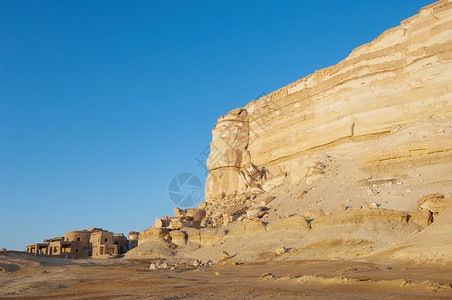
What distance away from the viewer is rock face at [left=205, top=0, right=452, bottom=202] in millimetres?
27266

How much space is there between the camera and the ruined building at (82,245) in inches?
1380

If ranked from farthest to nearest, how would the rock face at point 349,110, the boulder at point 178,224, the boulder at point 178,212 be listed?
1. the boulder at point 178,212
2. the boulder at point 178,224
3. the rock face at point 349,110

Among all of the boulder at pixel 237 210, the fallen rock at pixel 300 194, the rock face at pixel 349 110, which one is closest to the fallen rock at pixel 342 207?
the rock face at pixel 349 110

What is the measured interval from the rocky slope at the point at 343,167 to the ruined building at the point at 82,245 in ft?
15.2

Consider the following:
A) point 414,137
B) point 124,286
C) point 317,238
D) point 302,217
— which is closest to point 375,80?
point 414,137

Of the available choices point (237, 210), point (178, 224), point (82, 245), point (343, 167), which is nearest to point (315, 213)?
point (343, 167)

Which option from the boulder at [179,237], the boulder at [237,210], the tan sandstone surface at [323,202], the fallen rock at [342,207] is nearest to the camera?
the tan sandstone surface at [323,202]

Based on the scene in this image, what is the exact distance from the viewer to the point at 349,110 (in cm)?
3186

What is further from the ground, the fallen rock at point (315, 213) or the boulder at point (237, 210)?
the boulder at point (237, 210)

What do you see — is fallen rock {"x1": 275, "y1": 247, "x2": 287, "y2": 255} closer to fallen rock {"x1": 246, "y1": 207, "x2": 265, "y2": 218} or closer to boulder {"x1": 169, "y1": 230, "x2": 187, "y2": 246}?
fallen rock {"x1": 246, "y1": 207, "x2": 265, "y2": 218}

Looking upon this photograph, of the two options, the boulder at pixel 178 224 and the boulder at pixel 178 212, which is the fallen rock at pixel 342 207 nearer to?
the boulder at pixel 178 224

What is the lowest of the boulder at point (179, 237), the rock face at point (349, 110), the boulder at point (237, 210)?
the boulder at point (179, 237)

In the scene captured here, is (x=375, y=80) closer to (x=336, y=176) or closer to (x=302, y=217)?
(x=336, y=176)

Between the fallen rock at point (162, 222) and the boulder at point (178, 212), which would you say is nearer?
the fallen rock at point (162, 222)
